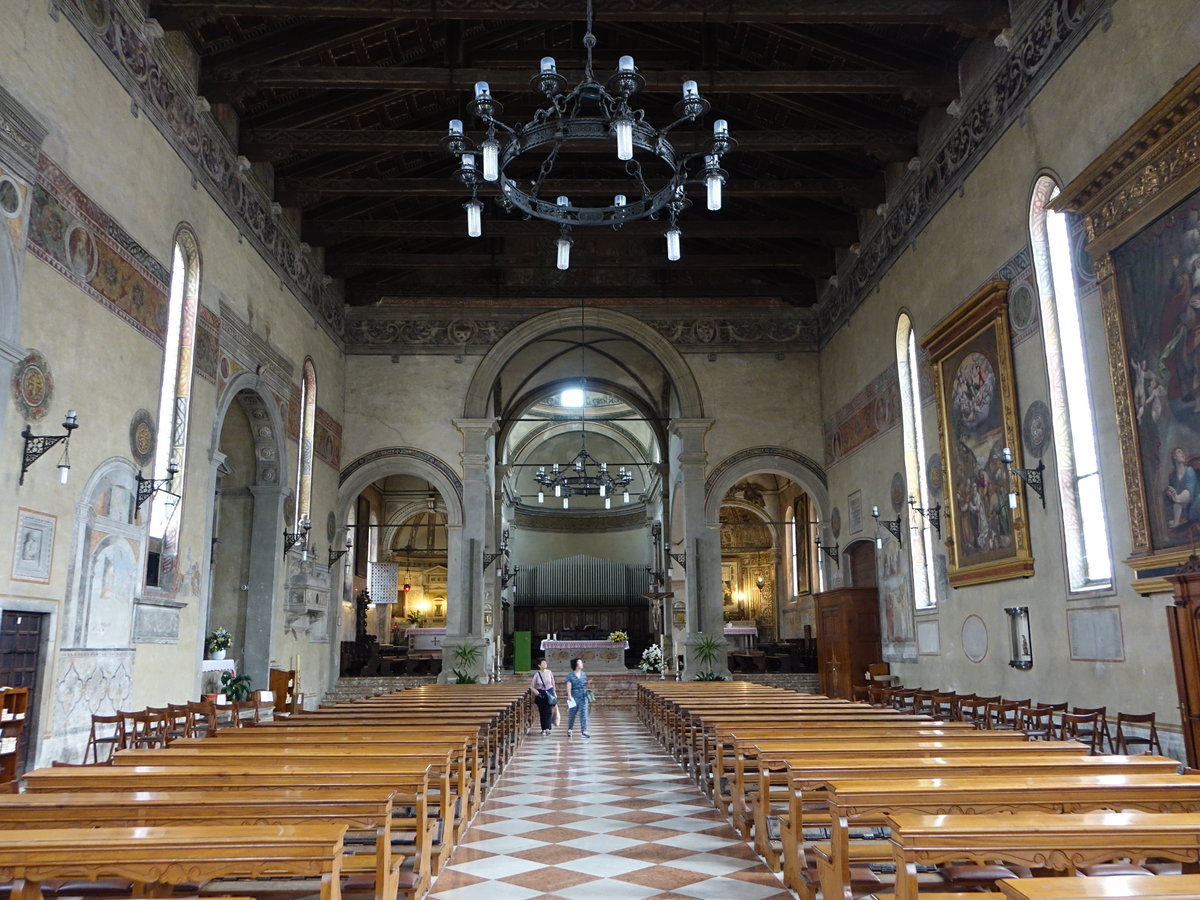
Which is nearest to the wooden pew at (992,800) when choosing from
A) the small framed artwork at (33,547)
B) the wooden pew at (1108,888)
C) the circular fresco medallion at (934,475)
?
the wooden pew at (1108,888)

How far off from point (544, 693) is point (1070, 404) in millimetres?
8613

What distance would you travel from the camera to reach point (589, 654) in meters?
26.0

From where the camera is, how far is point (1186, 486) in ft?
25.6

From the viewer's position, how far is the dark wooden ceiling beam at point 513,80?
12438mm

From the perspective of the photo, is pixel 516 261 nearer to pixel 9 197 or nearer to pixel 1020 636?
pixel 9 197

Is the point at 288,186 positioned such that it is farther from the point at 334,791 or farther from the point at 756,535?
the point at 756,535

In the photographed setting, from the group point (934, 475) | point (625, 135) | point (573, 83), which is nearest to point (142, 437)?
point (625, 135)

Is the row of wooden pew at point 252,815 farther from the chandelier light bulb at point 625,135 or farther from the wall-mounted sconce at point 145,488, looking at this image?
the chandelier light bulb at point 625,135

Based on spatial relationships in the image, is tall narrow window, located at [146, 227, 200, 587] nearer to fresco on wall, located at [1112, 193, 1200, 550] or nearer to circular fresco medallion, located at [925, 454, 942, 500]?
circular fresco medallion, located at [925, 454, 942, 500]

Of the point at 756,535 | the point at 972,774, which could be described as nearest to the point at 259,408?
the point at 972,774

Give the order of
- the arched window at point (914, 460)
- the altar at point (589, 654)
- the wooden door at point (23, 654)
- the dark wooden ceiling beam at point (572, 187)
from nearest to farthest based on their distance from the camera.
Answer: the wooden door at point (23, 654)
the arched window at point (914, 460)
the dark wooden ceiling beam at point (572, 187)
the altar at point (589, 654)

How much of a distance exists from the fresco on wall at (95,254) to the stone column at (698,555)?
11.4 metres

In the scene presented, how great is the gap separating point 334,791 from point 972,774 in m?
3.23

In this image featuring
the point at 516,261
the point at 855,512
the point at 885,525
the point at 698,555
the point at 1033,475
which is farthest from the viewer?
the point at 516,261
